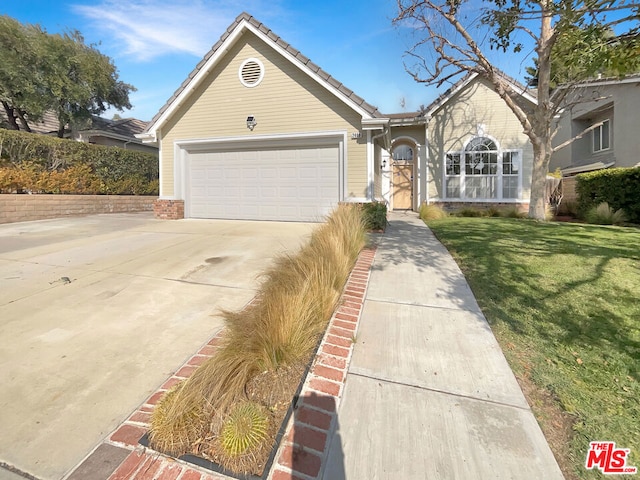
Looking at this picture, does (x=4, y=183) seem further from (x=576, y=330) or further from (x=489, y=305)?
(x=576, y=330)

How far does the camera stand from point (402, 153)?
1633 centimetres

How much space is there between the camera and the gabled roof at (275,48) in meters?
9.32

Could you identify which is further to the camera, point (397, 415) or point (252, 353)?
point (252, 353)

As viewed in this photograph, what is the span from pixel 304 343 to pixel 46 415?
178 centimetres

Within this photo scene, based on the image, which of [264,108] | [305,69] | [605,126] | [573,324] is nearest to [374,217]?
[305,69]

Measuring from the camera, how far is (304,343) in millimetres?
2703

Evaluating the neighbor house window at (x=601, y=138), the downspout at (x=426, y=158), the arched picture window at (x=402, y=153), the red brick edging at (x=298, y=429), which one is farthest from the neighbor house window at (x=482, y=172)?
the red brick edging at (x=298, y=429)

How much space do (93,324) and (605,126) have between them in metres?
22.7

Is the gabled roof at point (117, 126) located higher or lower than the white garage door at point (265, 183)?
higher

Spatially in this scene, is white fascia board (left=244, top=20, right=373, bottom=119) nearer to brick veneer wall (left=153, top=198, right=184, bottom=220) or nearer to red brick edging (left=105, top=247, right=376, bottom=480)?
brick veneer wall (left=153, top=198, right=184, bottom=220)

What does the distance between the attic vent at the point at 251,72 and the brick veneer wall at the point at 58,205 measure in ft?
24.3

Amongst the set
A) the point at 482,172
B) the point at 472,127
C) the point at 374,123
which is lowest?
the point at 482,172

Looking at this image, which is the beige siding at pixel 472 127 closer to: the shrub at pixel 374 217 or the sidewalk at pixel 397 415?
the shrub at pixel 374 217

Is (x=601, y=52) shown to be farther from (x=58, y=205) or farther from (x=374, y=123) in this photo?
(x=58, y=205)
